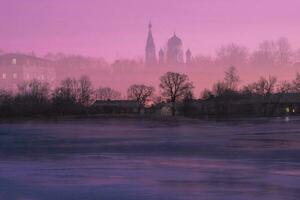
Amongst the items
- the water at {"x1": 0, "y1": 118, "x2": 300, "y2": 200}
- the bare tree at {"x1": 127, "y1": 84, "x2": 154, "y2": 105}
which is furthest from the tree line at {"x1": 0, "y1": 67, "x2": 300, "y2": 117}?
the water at {"x1": 0, "y1": 118, "x2": 300, "y2": 200}

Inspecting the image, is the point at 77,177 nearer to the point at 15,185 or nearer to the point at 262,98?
Answer: the point at 15,185

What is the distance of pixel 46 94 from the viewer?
449 feet

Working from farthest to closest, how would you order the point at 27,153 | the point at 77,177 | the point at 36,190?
the point at 27,153 < the point at 77,177 < the point at 36,190

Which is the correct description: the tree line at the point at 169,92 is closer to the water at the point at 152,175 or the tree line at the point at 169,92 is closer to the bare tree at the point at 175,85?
the bare tree at the point at 175,85

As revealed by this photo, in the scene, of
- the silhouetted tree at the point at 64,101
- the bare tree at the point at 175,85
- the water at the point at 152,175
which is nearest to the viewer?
the water at the point at 152,175

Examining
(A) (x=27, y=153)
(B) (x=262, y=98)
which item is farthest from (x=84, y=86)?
(A) (x=27, y=153)

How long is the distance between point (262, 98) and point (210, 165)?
11957 cm

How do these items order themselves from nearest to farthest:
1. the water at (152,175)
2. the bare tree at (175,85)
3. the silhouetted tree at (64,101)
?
1. the water at (152,175)
2. the silhouetted tree at (64,101)
3. the bare tree at (175,85)

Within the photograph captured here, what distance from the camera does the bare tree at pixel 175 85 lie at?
141125 millimetres

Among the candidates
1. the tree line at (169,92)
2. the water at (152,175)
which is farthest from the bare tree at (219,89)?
the water at (152,175)

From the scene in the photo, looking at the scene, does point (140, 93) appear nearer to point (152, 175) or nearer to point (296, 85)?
point (296, 85)

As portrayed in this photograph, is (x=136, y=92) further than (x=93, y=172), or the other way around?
(x=136, y=92)

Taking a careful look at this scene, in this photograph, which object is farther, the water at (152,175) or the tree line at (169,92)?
the tree line at (169,92)

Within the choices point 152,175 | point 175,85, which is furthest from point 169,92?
point 152,175
